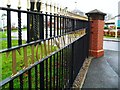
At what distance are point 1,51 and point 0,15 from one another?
0.22 m

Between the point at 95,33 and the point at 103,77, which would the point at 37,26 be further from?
the point at 95,33

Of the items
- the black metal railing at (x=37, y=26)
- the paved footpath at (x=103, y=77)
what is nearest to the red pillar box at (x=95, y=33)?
the paved footpath at (x=103, y=77)

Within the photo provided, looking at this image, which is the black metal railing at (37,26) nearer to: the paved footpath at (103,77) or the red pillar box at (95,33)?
the paved footpath at (103,77)

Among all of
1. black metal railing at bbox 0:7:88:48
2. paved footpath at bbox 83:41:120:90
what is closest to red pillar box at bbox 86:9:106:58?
paved footpath at bbox 83:41:120:90

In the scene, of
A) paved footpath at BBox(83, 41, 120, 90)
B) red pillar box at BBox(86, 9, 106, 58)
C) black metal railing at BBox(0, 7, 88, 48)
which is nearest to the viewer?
black metal railing at BBox(0, 7, 88, 48)

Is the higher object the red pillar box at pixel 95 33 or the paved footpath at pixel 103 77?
the red pillar box at pixel 95 33

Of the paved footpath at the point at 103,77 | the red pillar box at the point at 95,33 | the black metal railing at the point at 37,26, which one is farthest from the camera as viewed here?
the red pillar box at the point at 95,33

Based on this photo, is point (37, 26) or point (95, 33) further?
point (95, 33)

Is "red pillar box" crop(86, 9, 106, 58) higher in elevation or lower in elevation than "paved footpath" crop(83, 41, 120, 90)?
higher

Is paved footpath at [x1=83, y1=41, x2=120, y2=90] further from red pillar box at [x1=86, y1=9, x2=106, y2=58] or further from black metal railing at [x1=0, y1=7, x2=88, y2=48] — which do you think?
black metal railing at [x1=0, y1=7, x2=88, y2=48]

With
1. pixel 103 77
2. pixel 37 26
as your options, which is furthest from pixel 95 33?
pixel 37 26

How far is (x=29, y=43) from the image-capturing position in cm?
181

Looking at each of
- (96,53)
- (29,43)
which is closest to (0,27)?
(29,43)

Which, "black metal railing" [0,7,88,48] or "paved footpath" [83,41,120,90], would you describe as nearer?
"black metal railing" [0,7,88,48]
